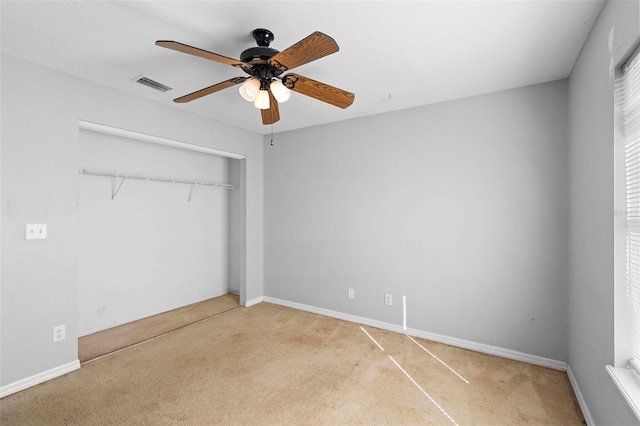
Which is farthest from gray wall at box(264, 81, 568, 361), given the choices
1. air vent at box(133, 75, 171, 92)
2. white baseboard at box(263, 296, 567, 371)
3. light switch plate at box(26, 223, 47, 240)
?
light switch plate at box(26, 223, 47, 240)

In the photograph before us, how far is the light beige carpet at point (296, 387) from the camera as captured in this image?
1929mm

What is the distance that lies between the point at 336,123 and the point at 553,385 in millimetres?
3242

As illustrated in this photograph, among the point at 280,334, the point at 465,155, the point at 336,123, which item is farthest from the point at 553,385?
the point at 336,123

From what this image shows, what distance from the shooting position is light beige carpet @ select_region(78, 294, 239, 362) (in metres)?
2.85

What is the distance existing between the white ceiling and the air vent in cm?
6

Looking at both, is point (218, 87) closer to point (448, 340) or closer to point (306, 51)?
point (306, 51)

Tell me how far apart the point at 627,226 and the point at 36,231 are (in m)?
3.81

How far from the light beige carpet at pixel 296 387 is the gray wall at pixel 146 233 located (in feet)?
2.82

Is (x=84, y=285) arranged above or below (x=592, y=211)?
below

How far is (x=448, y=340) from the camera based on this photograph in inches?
117

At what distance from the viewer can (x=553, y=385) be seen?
88.7 inches

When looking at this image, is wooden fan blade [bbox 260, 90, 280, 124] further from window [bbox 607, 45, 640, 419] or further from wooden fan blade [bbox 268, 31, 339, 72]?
window [bbox 607, 45, 640, 419]

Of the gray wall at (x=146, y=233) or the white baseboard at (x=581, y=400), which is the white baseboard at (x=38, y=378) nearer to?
the gray wall at (x=146, y=233)

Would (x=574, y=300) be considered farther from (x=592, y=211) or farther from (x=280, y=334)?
(x=280, y=334)
